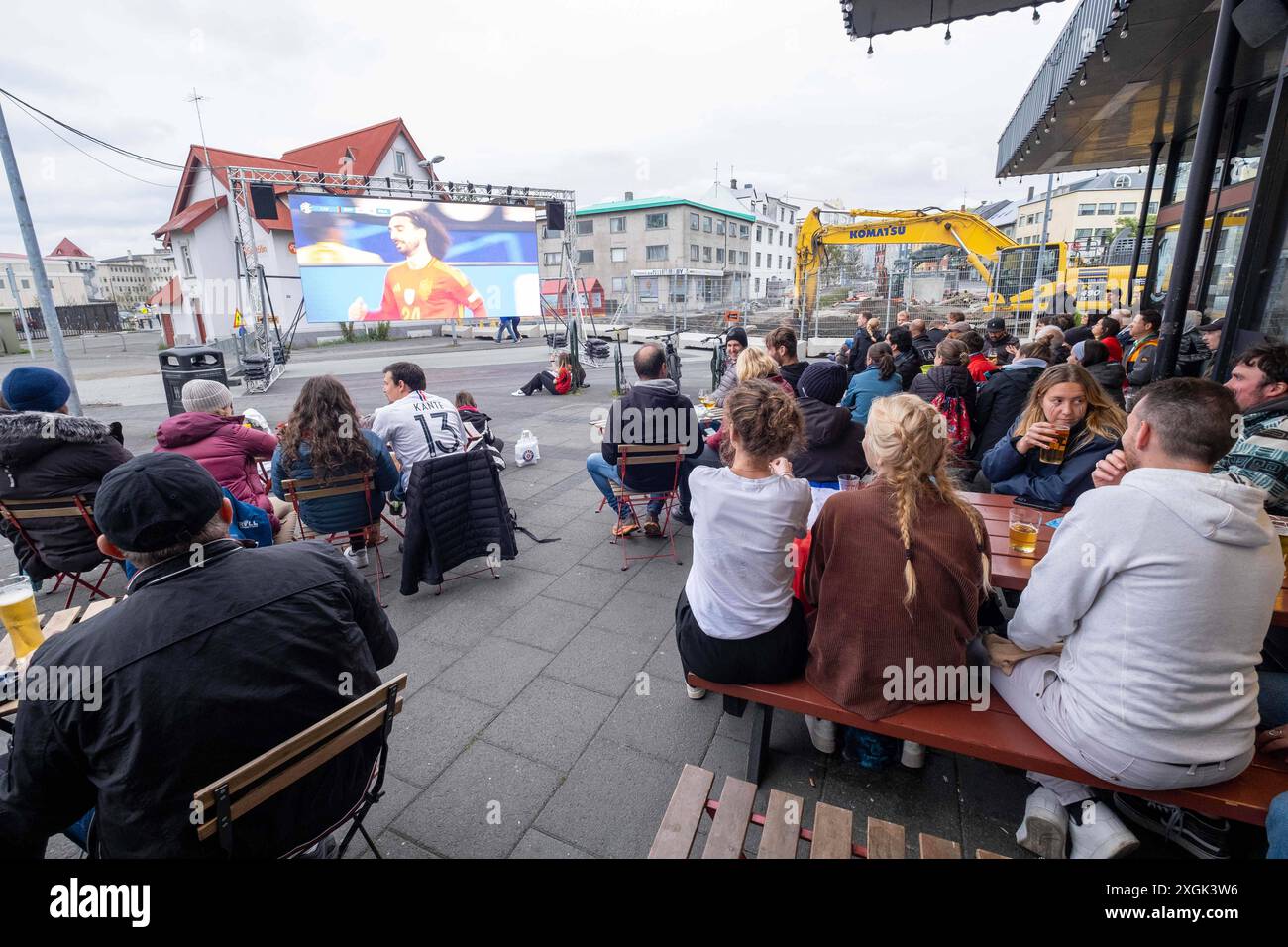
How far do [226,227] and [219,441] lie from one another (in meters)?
28.6

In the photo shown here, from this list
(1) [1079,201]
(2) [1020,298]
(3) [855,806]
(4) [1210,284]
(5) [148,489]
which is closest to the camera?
(5) [148,489]

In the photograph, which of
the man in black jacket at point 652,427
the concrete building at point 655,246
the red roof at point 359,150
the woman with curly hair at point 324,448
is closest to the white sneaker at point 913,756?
the man in black jacket at point 652,427

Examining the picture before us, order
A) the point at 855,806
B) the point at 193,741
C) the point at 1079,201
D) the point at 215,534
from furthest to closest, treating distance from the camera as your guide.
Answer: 1. the point at 1079,201
2. the point at 855,806
3. the point at 215,534
4. the point at 193,741

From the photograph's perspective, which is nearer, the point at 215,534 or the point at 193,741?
the point at 193,741

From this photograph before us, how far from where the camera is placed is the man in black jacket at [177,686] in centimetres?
128

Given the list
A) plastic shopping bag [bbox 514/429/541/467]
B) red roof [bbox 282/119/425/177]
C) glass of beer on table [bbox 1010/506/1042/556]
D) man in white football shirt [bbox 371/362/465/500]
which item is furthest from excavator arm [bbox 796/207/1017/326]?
red roof [bbox 282/119/425/177]

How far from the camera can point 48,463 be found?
3.37 m

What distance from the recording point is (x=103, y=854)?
1.41 m

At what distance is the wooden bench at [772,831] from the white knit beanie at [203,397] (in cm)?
377

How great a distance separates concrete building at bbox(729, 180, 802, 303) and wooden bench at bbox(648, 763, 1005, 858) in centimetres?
4599

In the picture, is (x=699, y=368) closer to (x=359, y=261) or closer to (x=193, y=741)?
(x=359, y=261)

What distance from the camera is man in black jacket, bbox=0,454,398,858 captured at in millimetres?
1282

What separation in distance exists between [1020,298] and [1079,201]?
42.8 meters
